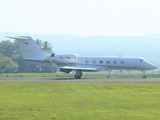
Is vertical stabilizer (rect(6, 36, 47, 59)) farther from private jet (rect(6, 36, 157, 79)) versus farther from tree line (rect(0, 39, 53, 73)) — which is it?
tree line (rect(0, 39, 53, 73))

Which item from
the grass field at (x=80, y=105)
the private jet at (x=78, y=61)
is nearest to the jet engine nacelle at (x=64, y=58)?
the private jet at (x=78, y=61)

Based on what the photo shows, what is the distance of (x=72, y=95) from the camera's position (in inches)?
1341

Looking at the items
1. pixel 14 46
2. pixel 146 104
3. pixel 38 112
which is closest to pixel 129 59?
pixel 146 104

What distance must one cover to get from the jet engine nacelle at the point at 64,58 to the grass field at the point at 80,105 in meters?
22.9

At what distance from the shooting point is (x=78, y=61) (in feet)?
200

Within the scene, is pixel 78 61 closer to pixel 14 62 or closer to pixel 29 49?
pixel 29 49

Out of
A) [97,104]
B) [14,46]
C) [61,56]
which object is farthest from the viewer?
[14,46]

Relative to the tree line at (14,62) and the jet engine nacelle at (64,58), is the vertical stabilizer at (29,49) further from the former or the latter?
the tree line at (14,62)

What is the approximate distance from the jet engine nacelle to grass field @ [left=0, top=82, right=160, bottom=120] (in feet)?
75.0

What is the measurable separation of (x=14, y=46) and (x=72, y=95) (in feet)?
332

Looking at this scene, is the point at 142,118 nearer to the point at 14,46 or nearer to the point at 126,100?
the point at 126,100

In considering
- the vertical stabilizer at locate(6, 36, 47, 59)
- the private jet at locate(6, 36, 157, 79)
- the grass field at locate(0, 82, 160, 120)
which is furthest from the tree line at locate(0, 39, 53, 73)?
the grass field at locate(0, 82, 160, 120)

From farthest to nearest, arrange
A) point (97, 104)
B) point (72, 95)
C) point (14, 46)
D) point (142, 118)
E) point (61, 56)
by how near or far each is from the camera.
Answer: point (14, 46)
point (61, 56)
point (72, 95)
point (97, 104)
point (142, 118)

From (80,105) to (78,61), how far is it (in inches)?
1299
